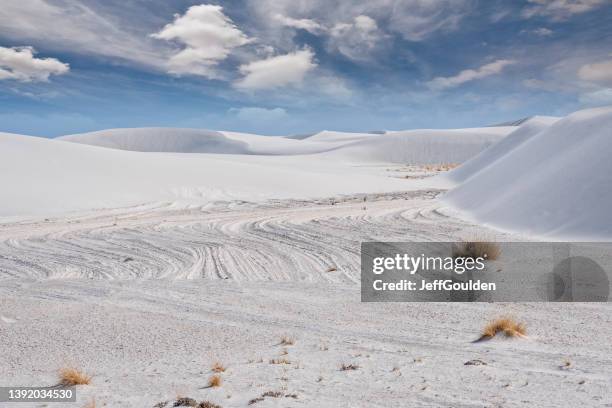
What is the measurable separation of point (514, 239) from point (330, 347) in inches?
285

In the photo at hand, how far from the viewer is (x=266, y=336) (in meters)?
5.66

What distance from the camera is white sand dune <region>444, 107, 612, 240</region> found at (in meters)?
11.5

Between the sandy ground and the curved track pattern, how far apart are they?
0.08m

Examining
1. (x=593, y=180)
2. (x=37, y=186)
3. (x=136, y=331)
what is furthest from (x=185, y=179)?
(x=136, y=331)

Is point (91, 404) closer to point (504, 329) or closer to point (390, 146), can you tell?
point (504, 329)

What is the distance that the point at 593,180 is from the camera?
13078 mm

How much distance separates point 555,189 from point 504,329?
990cm

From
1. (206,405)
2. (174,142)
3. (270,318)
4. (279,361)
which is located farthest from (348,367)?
(174,142)

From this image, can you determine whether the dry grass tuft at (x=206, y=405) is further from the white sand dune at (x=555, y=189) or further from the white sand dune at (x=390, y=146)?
the white sand dune at (x=390, y=146)

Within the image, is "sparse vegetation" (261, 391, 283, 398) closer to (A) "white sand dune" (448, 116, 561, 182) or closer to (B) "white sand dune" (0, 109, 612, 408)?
(B) "white sand dune" (0, 109, 612, 408)

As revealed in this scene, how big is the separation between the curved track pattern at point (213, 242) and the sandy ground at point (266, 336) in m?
0.08

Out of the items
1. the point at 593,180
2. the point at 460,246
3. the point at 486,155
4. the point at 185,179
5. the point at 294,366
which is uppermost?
the point at 486,155


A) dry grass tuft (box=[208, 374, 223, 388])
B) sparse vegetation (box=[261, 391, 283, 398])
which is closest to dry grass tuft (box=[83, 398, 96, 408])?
dry grass tuft (box=[208, 374, 223, 388])

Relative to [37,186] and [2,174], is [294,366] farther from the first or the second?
[2,174]
